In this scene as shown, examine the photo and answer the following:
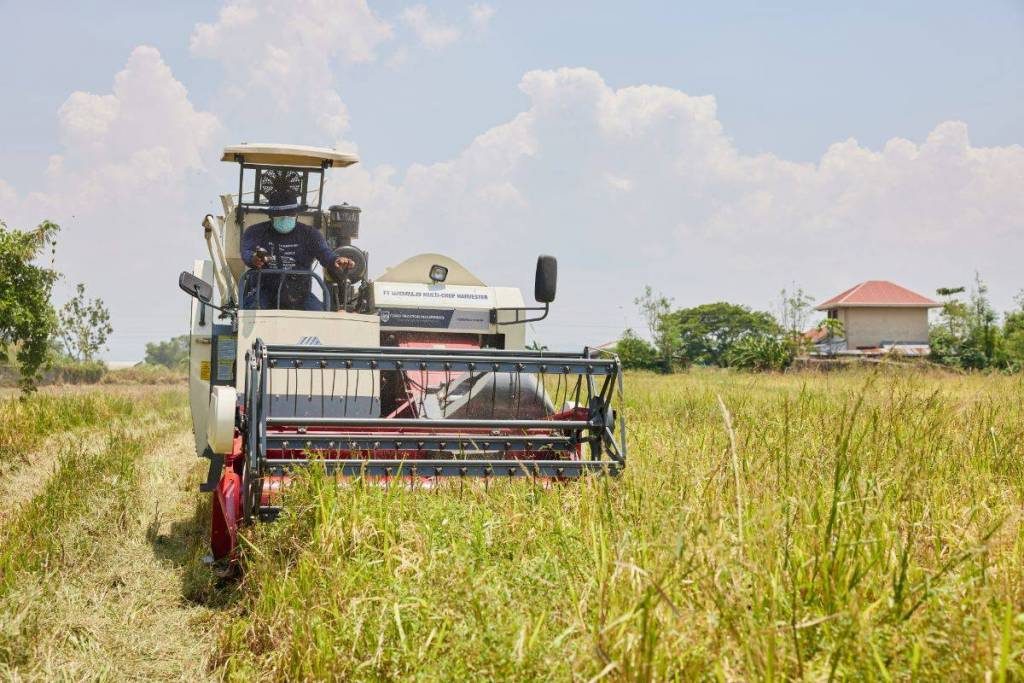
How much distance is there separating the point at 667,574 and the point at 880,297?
215ft

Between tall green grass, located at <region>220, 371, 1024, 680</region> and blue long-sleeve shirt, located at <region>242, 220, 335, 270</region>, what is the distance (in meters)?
3.35

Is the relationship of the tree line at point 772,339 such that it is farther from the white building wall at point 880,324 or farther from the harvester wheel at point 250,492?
the harvester wheel at point 250,492

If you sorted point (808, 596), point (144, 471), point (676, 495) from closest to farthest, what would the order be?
1. point (808, 596)
2. point (676, 495)
3. point (144, 471)

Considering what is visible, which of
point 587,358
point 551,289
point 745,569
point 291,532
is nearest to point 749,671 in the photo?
point 745,569

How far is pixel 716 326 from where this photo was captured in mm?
85562

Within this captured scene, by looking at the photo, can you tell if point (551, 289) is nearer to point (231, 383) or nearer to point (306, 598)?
point (231, 383)

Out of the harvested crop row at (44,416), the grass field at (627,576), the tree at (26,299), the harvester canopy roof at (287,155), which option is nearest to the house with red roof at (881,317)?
the harvested crop row at (44,416)

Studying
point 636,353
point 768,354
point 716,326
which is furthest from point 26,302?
point 716,326

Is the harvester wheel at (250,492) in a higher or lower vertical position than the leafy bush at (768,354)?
lower

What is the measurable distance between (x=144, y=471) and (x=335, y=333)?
3775 mm

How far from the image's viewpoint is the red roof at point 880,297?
62594 mm

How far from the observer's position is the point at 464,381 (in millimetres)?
7305

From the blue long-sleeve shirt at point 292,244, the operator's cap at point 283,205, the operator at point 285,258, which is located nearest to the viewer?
the operator at point 285,258

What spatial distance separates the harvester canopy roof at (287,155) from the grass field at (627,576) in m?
3.50
